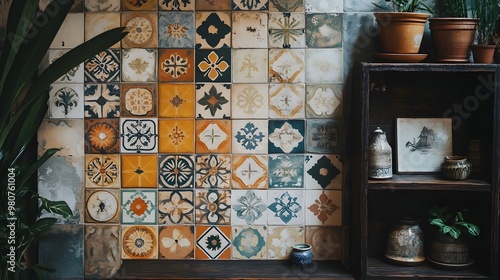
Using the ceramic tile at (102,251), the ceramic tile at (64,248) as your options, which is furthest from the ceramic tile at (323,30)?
the ceramic tile at (64,248)

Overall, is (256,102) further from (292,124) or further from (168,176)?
(168,176)

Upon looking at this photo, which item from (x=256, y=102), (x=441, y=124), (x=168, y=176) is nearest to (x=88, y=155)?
(x=168, y=176)

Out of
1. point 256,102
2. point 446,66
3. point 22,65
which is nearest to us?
point 22,65

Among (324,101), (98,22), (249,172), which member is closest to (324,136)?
(324,101)

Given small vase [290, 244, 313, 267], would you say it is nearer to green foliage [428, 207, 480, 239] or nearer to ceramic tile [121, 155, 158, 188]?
green foliage [428, 207, 480, 239]

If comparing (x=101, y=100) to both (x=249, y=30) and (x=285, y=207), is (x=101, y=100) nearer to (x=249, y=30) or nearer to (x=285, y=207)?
(x=249, y=30)

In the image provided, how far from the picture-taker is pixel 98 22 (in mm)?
2979

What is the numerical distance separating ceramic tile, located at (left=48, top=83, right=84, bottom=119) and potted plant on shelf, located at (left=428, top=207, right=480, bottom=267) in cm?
178

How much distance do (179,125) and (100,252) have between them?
2.44 feet

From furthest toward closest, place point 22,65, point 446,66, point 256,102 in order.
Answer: point 256,102 → point 446,66 → point 22,65

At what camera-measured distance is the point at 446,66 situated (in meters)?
2.76

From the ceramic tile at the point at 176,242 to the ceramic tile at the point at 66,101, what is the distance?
71cm

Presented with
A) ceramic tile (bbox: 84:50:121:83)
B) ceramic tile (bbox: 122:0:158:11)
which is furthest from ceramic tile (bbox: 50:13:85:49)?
ceramic tile (bbox: 122:0:158:11)

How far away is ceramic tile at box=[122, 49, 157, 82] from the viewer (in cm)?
300
